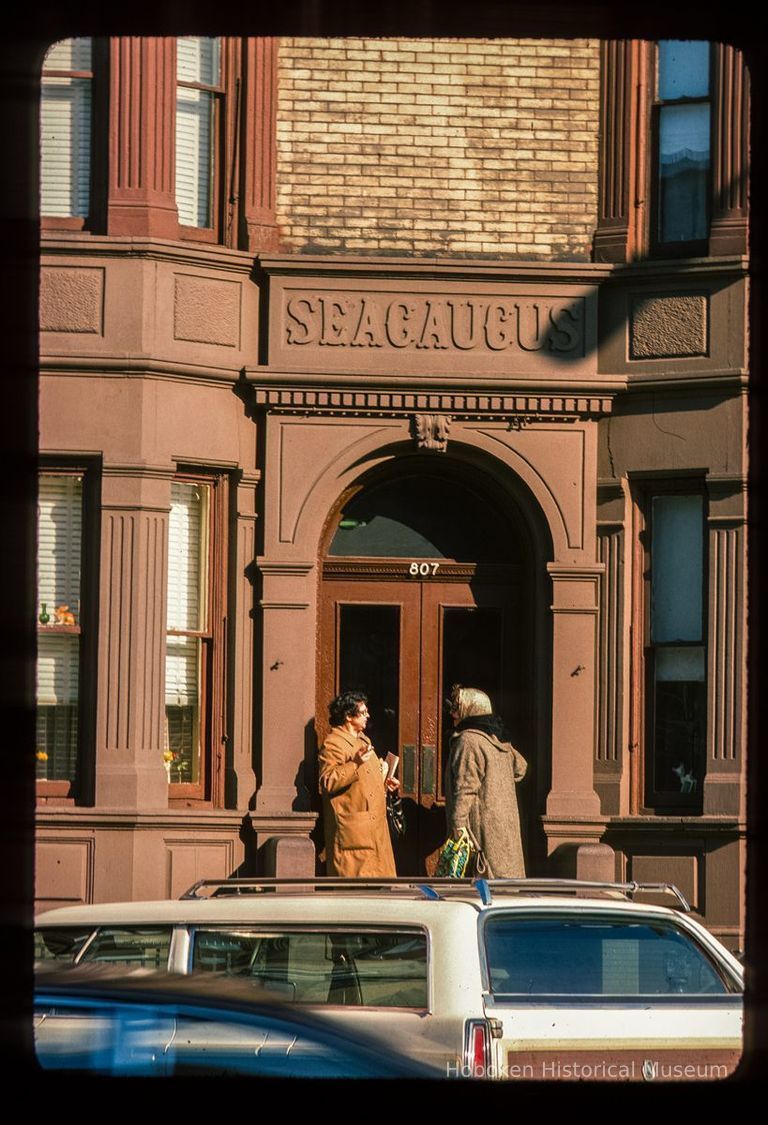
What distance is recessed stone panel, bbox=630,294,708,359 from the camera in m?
13.7

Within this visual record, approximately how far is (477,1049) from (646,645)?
24.4ft

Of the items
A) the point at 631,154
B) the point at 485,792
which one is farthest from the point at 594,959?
the point at 631,154

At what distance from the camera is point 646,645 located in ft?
45.7

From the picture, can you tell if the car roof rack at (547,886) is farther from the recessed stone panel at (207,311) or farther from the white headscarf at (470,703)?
the recessed stone panel at (207,311)

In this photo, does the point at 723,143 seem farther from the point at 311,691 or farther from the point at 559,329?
the point at 311,691

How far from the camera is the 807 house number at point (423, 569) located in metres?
14.0

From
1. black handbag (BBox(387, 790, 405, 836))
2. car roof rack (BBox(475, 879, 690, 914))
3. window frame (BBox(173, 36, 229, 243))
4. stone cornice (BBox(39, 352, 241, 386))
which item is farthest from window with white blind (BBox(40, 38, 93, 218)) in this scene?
car roof rack (BBox(475, 879, 690, 914))

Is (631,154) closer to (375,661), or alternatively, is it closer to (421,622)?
(421,622)

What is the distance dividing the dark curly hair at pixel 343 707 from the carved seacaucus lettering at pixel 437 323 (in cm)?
271

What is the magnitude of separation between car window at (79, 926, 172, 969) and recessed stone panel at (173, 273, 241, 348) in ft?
23.1

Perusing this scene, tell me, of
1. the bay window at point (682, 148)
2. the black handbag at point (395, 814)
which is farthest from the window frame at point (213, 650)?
the bay window at point (682, 148)

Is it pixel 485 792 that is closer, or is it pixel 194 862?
pixel 485 792

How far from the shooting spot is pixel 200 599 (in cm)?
1374

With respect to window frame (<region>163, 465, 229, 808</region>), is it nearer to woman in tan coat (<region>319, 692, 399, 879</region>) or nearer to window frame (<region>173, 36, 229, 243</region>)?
woman in tan coat (<region>319, 692, 399, 879</region>)
